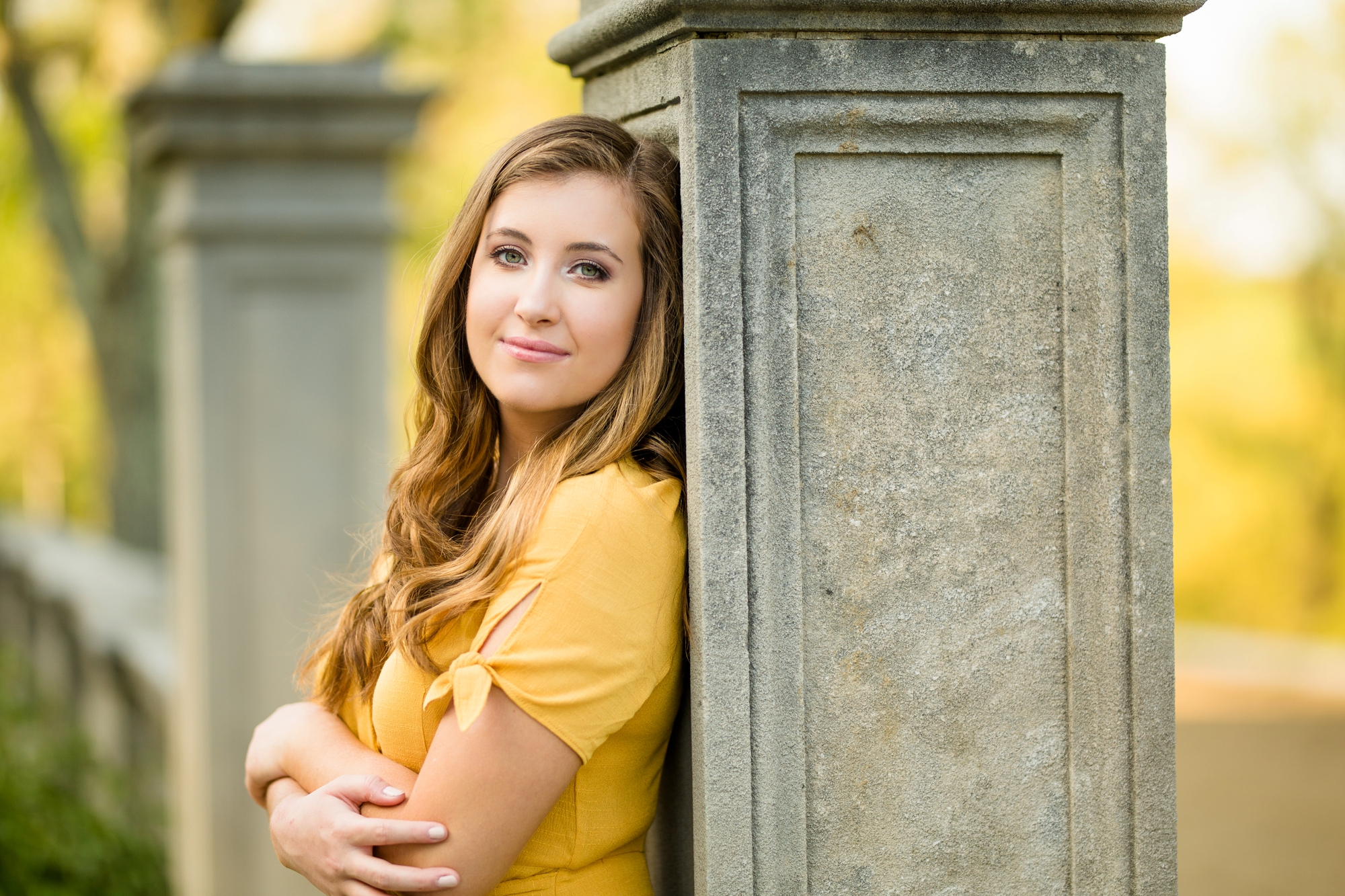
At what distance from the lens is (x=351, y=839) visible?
1741 mm

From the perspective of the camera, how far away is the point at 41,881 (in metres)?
5.52

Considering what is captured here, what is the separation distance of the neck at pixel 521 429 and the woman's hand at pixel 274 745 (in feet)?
1.51

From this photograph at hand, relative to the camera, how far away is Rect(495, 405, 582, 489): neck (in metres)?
1.95

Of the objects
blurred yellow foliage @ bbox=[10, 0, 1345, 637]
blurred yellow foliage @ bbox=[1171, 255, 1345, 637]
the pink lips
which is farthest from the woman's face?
blurred yellow foliage @ bbox=[1171, 255, 1345, 637]

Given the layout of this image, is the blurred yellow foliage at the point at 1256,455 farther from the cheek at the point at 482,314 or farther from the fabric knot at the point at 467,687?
the fabric knot at the point at 467,687

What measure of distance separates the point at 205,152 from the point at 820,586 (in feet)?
10.3

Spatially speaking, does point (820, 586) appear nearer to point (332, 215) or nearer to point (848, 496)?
point (848, 496)

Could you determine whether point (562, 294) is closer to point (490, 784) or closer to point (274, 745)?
point (490, 784)

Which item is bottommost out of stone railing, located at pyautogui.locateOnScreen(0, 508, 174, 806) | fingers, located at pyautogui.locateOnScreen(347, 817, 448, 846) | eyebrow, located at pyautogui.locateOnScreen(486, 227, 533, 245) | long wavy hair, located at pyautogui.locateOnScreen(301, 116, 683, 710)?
stone railing, located at pyautogui.locateOnScreen(0, 508, 174, 806)

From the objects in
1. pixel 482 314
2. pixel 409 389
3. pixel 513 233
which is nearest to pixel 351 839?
pixel 482 314

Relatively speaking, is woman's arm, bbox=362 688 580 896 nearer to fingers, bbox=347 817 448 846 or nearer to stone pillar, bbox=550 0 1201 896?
fingers, bbox=347 817 448 846

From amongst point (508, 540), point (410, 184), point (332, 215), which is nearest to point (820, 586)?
point (508, 540)

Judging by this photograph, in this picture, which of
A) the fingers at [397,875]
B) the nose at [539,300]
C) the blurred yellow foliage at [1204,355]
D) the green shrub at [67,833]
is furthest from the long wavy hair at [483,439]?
the blurred yellow foliage at [1204,355]

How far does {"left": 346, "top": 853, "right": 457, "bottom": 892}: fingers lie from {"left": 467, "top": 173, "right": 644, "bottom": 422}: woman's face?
630 millimetres
